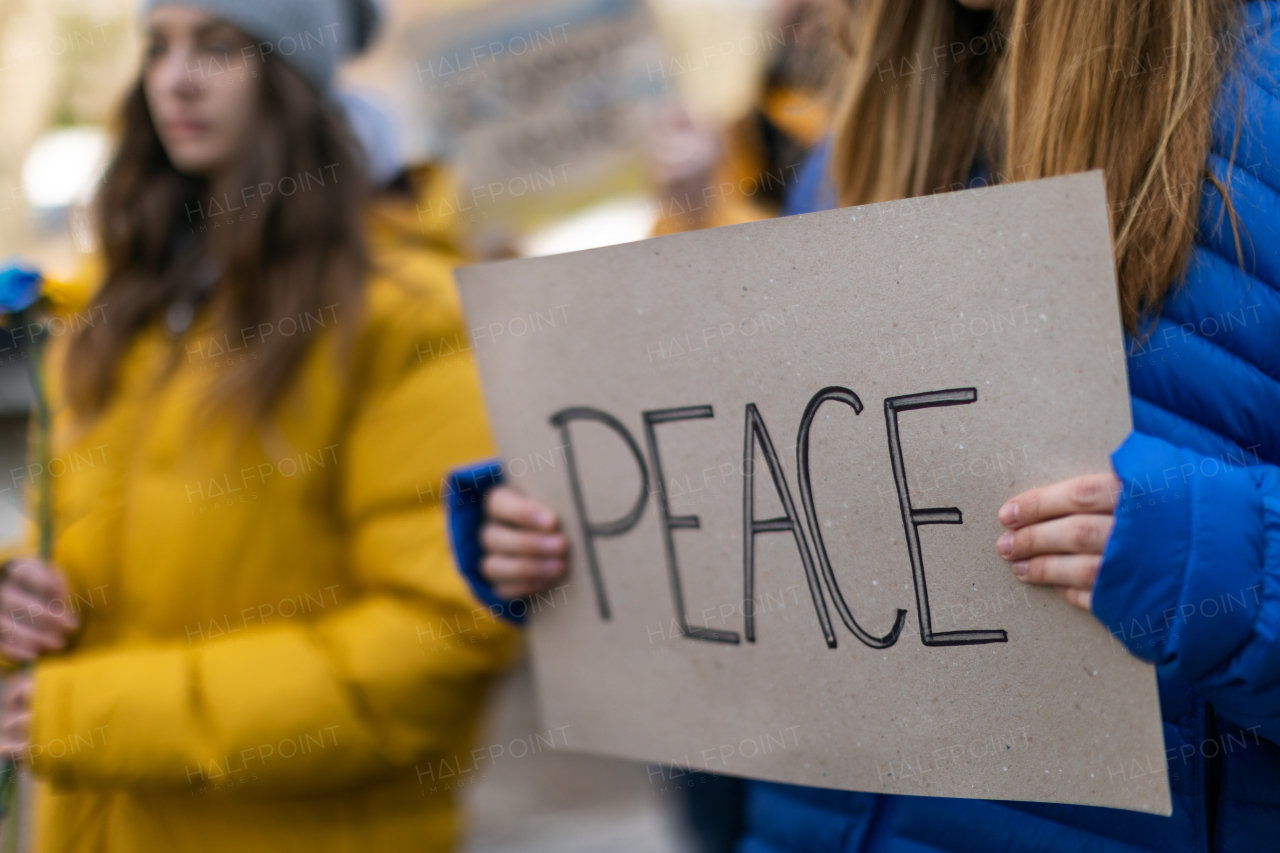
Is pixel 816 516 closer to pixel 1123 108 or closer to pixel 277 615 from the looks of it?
pixel 1123 108

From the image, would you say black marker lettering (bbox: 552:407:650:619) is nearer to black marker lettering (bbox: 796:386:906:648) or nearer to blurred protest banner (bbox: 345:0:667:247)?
black marker lettering (bbox: 796:386:906:648)

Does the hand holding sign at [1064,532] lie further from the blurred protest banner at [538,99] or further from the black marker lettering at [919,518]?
the blurred protest banner at [538,99]

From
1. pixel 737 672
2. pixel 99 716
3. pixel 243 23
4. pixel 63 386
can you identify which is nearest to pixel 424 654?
pixel 99 716

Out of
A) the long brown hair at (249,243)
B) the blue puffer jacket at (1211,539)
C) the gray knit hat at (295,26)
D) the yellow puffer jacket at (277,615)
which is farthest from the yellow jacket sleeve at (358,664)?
the blue puffer jacket at (1211,539)

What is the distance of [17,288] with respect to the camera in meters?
1.47

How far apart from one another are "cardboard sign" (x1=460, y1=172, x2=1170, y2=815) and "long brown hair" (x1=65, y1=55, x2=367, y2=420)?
0.51m

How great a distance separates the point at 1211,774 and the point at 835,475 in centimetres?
44

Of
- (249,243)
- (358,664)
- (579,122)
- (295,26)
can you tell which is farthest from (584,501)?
(579,122)

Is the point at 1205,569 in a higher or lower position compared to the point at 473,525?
lower

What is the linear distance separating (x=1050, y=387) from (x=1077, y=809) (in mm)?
429

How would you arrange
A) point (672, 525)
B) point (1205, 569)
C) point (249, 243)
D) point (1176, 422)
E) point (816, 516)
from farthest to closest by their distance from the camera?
point (249, 243)
point (672, 525)
point (816, 516)
point (1176, 422)
point (1205, 569)

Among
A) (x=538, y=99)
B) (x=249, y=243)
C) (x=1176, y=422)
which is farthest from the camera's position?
(x=538, y=99)

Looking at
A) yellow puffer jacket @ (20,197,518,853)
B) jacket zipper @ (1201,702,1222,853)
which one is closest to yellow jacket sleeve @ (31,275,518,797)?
yellow puffer jacket @ (20,197,518,853)

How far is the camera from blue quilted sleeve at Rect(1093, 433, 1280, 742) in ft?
2.69
